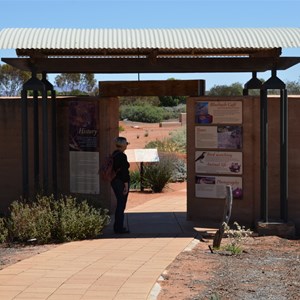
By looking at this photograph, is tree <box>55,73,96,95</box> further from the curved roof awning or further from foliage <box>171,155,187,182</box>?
the curved roof awning

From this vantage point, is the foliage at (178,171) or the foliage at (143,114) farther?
the foliage at (143,114)

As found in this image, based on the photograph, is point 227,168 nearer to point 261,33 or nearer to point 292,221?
point 292,221

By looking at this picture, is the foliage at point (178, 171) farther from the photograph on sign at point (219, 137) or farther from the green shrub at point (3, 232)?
the green shrub at point (3, 232)

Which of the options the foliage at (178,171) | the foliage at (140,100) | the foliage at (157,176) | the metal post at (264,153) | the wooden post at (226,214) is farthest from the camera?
the foliage at (140,100)

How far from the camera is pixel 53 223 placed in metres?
11.5

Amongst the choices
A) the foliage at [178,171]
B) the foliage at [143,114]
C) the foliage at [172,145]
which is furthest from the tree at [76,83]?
the foliage at [178,171]

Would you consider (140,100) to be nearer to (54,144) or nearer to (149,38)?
(54,144)

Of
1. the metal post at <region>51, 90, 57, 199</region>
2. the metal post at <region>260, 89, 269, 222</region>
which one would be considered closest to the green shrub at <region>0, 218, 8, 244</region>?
the metal post at <region>51, 90, 57, 199</region>

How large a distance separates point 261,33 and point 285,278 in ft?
18.0

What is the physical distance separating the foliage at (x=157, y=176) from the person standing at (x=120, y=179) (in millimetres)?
7889

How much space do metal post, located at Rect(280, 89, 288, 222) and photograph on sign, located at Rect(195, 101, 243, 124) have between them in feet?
3.41

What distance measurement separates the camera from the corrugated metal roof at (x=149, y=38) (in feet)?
39.5

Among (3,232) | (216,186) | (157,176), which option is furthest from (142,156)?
(3,232)

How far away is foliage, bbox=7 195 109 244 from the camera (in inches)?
450
